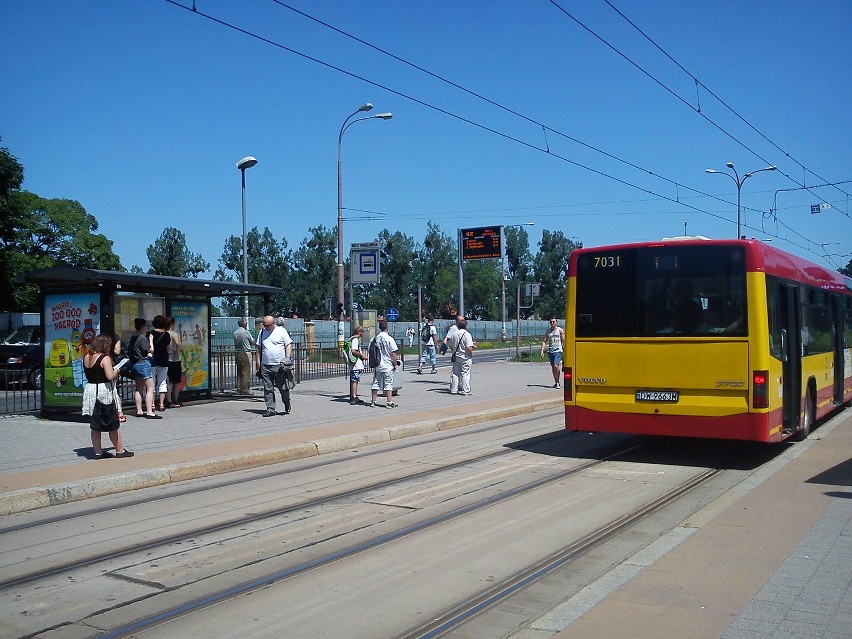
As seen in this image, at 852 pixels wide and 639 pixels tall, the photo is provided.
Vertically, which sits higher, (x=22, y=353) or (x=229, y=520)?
(x=22, y=353)

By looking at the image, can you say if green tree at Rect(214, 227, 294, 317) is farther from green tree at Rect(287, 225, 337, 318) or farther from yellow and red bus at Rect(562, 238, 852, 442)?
yellow and red bus at Rect(562, 238, 852, 442)

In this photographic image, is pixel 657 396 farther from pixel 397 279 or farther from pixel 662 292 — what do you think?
pixel 397 279

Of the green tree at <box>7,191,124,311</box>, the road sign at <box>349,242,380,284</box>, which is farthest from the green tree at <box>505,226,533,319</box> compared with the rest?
the road sign at <box>349,242,380,284</box>

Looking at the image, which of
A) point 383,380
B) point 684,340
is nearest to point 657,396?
point 684,340

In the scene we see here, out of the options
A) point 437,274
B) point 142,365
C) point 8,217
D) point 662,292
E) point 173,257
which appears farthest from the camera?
point 437,274

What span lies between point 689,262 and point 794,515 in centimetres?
398

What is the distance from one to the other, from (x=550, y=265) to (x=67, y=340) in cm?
11259

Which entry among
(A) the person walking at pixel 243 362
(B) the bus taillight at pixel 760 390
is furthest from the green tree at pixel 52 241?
(B) the bus taillight at pixel 760 390

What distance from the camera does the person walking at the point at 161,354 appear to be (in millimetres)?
15523

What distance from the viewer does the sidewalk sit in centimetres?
955

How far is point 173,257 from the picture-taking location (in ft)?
300

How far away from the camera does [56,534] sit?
757 cm

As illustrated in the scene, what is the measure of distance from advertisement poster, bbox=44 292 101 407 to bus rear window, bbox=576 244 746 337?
341 inches

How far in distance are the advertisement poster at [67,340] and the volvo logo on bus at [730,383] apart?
10.3m
